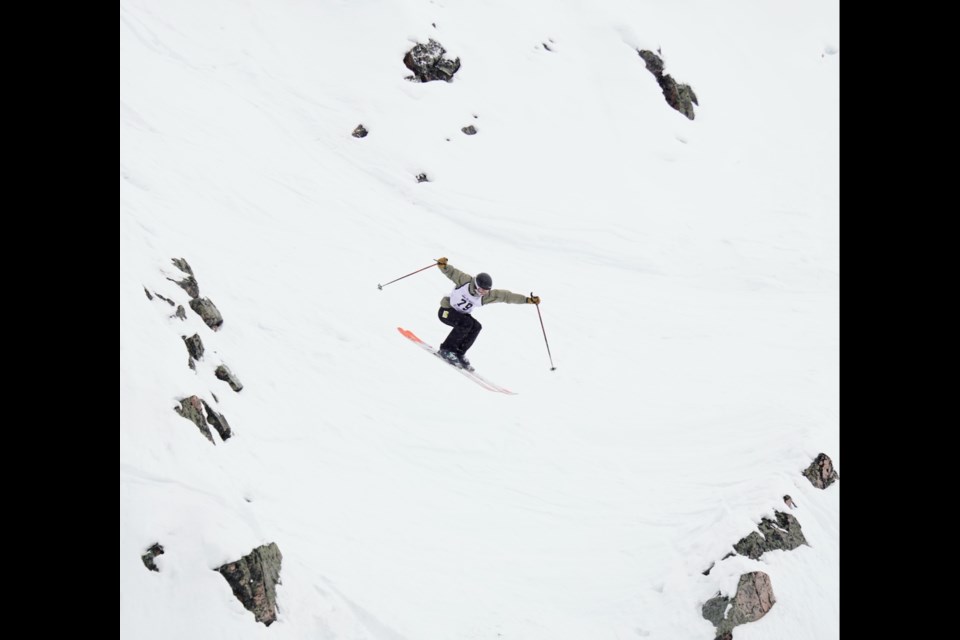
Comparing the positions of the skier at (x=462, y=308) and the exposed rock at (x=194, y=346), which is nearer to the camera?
the exposed rock at (x=194, y=346)

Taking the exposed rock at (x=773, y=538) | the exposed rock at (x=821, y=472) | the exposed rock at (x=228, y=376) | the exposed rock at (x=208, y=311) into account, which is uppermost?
the exposed rock at (x=821, y=472)

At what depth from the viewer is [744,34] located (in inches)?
1241

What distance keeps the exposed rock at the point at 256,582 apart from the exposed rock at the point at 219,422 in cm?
177

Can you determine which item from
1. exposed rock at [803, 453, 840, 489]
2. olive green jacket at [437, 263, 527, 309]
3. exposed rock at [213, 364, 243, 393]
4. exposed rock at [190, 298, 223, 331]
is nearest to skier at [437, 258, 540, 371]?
olive green jacket at [437, 263, 527, 309]

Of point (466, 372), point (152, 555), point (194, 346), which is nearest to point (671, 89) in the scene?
point (466, 372)

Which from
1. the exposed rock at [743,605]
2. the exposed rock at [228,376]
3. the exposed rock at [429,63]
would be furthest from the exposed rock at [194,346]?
the exposed rock at [429,63]

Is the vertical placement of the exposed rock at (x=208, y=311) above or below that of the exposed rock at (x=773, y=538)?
below

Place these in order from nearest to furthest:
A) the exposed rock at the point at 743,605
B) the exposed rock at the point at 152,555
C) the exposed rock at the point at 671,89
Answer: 1. the exposed rock at the point at 152,555
2. the exposed rock at the point at 743,605
3. the exposed rock at the point at 671,89

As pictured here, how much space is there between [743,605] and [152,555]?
602cm

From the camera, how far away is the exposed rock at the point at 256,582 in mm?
5953

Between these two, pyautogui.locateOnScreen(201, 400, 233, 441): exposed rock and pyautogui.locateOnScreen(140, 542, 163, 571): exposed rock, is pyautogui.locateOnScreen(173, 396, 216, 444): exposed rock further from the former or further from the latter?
pyautogui.locateOnScreen(140, 542, 163, 571): exposed rock

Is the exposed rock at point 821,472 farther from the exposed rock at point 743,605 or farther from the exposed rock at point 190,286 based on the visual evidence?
the exposed rock at point 190,286

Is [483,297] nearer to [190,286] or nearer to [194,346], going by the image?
[190,286]
